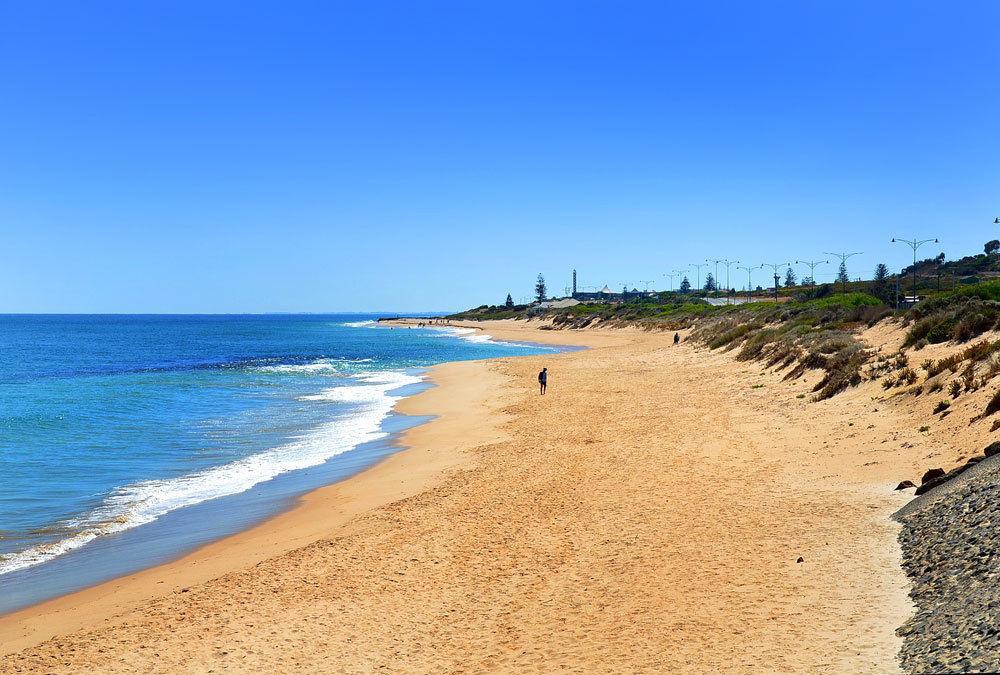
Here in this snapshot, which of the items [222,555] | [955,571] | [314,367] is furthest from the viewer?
[314,367]

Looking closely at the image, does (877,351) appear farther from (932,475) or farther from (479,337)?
(479,337)

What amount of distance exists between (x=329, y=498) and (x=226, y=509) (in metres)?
2.31

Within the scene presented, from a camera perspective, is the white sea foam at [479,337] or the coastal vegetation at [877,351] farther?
the white sea foam at [479,337]

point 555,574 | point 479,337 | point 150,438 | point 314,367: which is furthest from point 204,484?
point 479,337

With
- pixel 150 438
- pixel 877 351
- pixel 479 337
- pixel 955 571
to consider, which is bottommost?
pixel 150 438

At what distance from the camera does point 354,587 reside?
1024 centimetres

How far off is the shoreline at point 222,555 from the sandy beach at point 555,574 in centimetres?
5

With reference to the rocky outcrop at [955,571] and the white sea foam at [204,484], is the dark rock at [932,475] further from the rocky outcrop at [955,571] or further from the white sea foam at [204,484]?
the white sea foam at [204,484]

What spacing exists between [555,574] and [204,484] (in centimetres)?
1166

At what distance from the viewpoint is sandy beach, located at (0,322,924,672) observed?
8016 mm

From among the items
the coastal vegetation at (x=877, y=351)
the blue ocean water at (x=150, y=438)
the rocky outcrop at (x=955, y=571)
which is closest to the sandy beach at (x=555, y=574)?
the rocky outcrop at (x=955, y=571)

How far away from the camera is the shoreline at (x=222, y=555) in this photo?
9898 mm

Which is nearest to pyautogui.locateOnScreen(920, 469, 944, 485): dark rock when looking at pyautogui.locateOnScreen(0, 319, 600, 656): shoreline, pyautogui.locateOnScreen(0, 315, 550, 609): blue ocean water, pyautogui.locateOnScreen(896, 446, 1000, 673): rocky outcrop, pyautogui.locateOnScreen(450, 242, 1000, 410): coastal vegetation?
pyautogui.locateOnScreen(896, 446, 1000, 673): rocky outcrop

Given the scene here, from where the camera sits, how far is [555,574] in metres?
10.2
